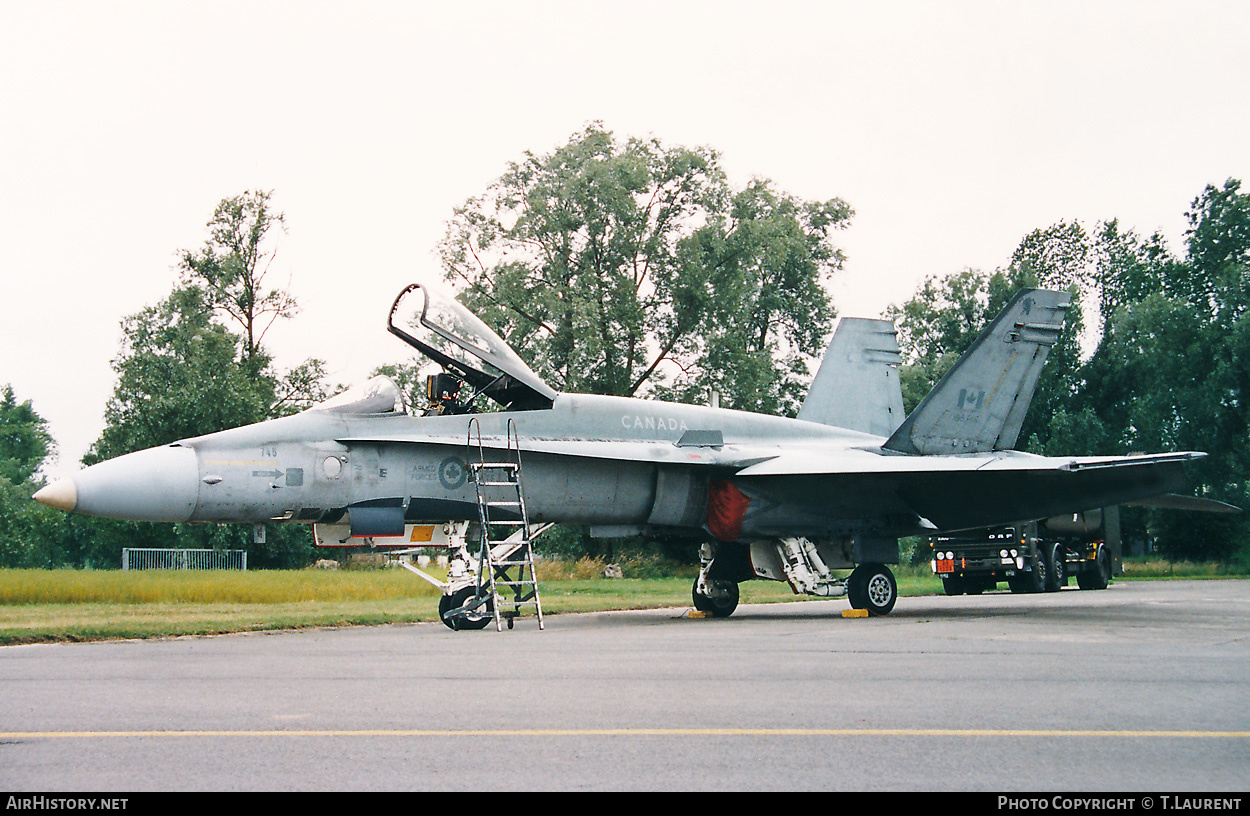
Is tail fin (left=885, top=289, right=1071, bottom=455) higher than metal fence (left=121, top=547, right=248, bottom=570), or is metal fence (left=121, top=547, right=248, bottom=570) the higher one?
tail fin (left=885, top=289, right=1071, bottom=455)

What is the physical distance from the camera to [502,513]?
487 inches

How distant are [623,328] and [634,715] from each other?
3171cm

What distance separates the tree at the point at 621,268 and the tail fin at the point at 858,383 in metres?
17.7

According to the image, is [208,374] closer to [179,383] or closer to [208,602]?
[179,383]

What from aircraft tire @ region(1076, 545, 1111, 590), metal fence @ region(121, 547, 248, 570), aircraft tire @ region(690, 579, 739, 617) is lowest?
aircraft tire @ region(1076, 545, 1111, 590)

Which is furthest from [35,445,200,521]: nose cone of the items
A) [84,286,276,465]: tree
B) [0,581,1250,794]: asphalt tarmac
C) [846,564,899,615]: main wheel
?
[84,286,276,465]: tree

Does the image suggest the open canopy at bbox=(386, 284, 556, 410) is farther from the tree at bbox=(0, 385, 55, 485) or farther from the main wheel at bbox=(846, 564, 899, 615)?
the tree at bbox=(0, 385, 55, 485)

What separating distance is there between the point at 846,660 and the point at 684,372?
30284 mm

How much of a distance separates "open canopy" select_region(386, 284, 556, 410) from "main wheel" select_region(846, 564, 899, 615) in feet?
15.3

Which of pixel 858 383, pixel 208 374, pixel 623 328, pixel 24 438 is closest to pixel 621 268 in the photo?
pixel 623 328

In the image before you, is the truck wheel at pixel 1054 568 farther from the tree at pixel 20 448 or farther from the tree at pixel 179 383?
the tree at pixel 20 448

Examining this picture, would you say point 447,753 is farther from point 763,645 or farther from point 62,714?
point 763,645

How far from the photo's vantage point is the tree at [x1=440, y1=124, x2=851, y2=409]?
36.2 meters

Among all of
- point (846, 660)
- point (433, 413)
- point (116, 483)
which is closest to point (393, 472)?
point (433, 413)
